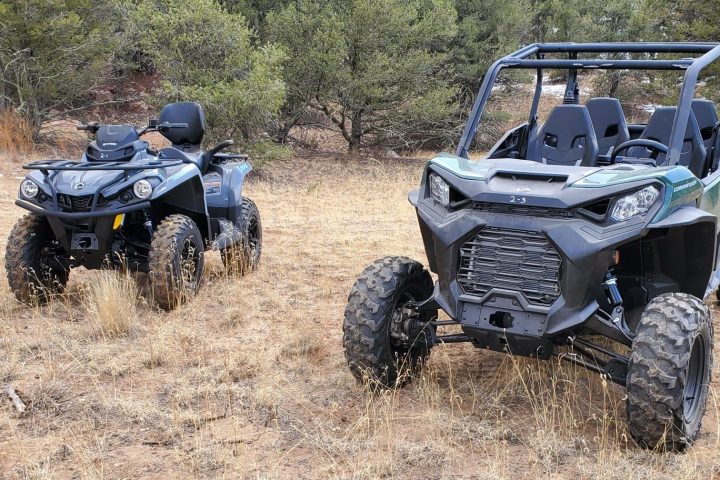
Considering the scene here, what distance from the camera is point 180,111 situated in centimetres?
705

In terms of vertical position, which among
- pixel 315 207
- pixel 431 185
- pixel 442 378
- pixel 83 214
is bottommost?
pixel 315 207

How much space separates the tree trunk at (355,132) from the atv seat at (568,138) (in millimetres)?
11745

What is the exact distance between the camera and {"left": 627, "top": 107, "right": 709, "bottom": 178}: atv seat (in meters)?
5.12

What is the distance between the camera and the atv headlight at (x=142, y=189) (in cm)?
557

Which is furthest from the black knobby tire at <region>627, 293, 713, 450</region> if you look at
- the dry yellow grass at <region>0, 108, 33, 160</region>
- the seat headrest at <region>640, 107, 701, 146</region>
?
the dry yellow grass at <region>0, 108, 33, 160</region>

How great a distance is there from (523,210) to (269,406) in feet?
5.38

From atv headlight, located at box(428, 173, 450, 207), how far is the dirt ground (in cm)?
96

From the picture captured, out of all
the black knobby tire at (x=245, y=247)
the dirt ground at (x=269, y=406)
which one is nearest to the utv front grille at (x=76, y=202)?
the dirt ground at (x=269, y=406)

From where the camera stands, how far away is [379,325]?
13.0 feet

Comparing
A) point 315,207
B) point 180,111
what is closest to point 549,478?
point 180,111

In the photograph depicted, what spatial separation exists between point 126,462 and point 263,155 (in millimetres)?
10347

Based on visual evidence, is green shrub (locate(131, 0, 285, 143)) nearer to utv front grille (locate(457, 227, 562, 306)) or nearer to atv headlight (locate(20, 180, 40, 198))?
atv headlight (locate(20, 180, 40, 198))


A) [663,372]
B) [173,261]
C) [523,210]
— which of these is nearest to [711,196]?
[523,210]

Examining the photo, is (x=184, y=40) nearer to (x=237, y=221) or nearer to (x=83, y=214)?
(x=237, y=221)
